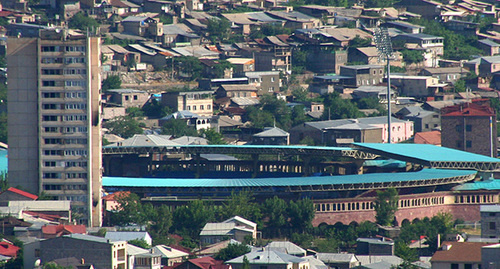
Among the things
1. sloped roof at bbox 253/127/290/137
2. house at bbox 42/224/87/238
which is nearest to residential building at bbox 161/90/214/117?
sloped roof at bbox 253/127/290/137

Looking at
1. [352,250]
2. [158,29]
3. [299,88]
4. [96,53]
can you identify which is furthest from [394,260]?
[158,29]

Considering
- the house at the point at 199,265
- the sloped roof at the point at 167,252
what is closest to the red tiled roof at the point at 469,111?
the sloped roof at the point at 167,252

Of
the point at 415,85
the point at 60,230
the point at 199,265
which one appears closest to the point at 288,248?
the point at 199,265

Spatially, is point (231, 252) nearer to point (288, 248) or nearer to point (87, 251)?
point (288, 248)

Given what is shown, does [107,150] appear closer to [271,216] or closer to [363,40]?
[271,216]

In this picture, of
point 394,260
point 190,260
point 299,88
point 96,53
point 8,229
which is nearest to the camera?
point 190,260

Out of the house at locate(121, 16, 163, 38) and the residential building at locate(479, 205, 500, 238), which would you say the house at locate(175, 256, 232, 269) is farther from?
the house at locate(121, 16, 163, 38)
